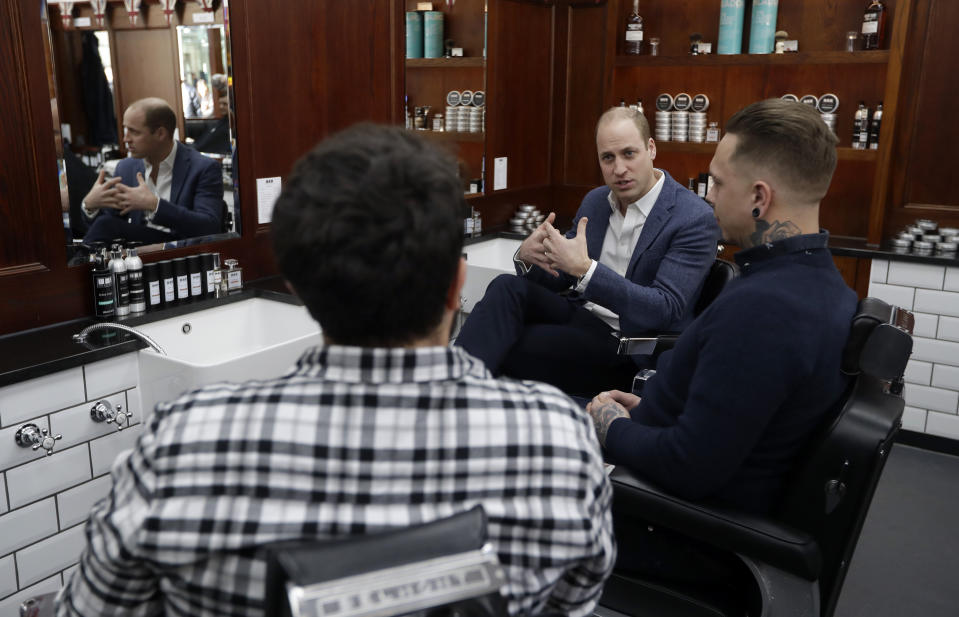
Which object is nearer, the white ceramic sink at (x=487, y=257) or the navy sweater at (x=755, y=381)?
the navy sweater at (x=755, y=381)

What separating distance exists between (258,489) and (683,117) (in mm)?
4108

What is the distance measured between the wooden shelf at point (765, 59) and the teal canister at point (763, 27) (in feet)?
0.25

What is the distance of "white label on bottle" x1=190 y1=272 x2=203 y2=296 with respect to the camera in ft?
8.63

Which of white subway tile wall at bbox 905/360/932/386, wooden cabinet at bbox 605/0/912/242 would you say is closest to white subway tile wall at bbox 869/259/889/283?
wooden cabinet at bbox 605/0/912/242

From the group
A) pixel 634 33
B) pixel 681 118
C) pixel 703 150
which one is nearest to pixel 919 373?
pixel 703 150

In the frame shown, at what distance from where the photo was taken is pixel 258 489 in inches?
32.1

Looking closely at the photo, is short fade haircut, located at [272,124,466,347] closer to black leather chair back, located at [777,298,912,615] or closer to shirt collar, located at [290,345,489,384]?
shirt collar, located at [290,345,489,384]

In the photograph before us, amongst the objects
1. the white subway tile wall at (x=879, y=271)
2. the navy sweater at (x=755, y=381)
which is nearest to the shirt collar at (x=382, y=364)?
the navy sweater at (x=755, y=381)

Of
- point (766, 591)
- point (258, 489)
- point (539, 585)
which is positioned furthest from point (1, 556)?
point (766, 591)

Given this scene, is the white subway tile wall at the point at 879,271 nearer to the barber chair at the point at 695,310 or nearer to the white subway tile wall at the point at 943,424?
the white subway tile wall at the point at 943,424

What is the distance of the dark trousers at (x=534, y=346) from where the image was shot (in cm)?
264

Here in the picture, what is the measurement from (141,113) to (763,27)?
10.3 feet

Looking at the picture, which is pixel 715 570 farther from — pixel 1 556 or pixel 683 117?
pixel 683 117

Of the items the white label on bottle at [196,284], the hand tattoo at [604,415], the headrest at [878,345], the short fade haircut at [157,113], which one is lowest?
the hand tattoo at [604,415]
